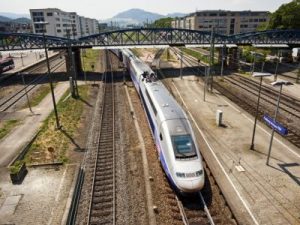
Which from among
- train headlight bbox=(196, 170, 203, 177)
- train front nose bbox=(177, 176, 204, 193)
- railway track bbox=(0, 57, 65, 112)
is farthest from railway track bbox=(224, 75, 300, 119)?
railway track bbox=(0, 57, 65, 112)

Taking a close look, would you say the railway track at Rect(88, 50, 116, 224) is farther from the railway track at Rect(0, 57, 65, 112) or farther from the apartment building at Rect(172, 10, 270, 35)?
the apartment building at Rect(172, 10, 270, 35)

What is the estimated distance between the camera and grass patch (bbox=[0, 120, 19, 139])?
29.9 metres

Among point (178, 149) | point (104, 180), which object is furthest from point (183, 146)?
point (104, 180)

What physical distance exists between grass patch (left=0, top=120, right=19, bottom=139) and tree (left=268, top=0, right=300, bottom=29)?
310 ft

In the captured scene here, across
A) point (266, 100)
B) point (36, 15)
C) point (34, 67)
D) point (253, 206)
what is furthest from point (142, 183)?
point (36, 15)

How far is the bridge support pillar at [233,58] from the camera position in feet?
223

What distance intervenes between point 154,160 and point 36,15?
15654 centimetres

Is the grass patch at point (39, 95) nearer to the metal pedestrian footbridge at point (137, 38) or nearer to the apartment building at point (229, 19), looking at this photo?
the metal pedestrian footbridge at point (137, 38)

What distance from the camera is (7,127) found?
3166 cm

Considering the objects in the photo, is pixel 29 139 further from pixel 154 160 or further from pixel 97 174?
pixel 154 160

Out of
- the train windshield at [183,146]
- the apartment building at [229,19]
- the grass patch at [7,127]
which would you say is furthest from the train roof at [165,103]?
the apartment building at [229,19]

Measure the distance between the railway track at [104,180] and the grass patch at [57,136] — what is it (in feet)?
10.5

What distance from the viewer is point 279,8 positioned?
328 feet

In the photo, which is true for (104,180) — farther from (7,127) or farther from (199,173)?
(7,127)
